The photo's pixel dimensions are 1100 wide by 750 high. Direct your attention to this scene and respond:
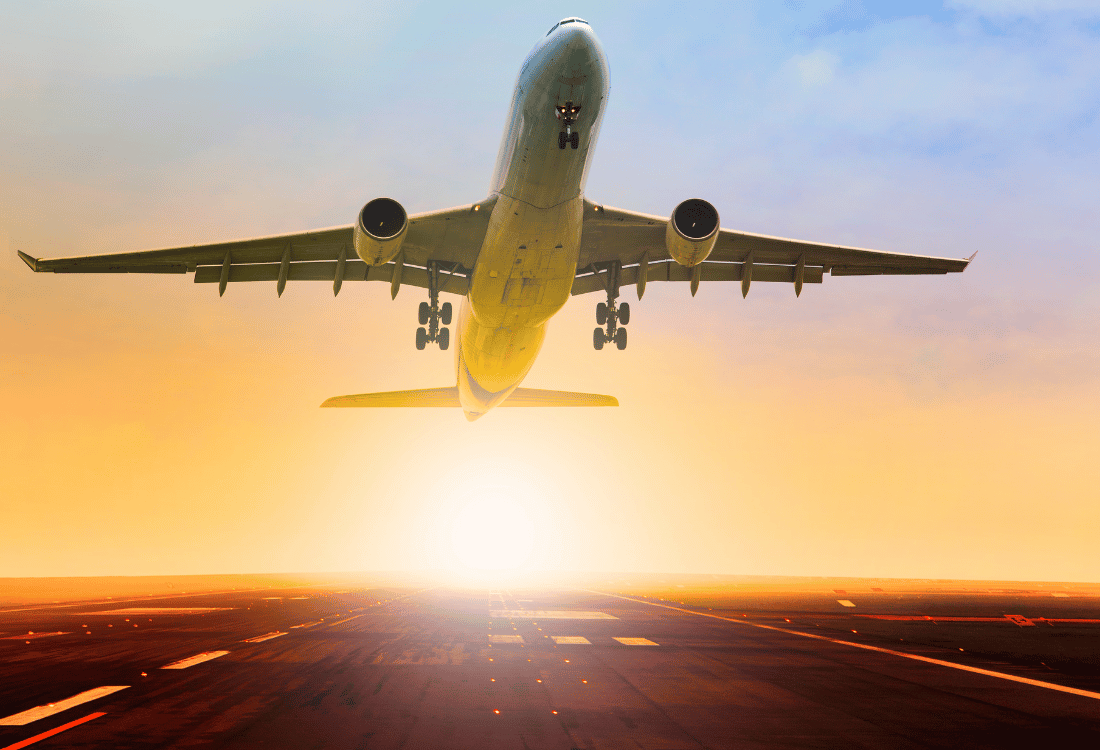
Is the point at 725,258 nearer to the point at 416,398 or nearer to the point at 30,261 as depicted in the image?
the point at 416,398

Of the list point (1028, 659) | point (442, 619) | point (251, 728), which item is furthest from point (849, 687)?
point (442, 619)

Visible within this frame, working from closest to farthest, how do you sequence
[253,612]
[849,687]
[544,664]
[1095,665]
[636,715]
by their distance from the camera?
[636,715]
[849,687]
[544,664]
[1095,665]
[253,612]

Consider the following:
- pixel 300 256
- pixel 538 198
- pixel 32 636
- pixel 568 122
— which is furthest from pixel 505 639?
pixel 32 636

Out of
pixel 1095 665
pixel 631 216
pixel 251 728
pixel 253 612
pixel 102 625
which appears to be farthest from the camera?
pixel 253 612

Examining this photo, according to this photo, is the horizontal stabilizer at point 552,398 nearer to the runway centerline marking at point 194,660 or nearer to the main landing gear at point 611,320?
the main landing gear at point 611,320

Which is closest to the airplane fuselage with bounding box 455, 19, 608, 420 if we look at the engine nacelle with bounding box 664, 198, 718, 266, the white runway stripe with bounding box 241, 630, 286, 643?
the engine nacelle with bounding box 664, 198, 718, 266

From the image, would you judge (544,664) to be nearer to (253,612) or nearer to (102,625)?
(102,625)
